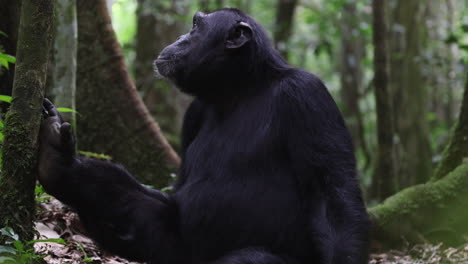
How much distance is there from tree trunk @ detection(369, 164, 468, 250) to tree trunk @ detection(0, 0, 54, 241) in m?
4.30

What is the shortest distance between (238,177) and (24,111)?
5.54 ft

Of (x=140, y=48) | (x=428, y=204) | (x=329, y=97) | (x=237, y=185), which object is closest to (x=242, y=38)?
(x=329, y=97)

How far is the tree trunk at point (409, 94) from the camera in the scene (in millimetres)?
13711

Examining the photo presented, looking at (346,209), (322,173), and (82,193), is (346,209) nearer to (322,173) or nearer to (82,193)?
(322,173)

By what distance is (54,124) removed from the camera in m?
4.18

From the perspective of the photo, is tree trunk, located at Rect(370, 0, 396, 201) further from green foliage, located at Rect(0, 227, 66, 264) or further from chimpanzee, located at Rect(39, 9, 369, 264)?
green foliage, located at Rect(0, 227, 66, 264)

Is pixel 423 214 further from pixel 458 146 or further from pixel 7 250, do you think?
pixel 7 250

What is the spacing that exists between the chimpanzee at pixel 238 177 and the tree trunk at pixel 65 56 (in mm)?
1583

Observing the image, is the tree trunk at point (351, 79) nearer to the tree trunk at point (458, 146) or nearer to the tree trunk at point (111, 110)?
the tree trunk at point (458, 146)

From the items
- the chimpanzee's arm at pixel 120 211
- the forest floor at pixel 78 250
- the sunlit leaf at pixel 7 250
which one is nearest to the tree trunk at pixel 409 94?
the forest floor at pixel 78 250

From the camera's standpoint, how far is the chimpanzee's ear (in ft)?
16.2

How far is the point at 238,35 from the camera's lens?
500 centimetres

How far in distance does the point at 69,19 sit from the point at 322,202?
3586mm

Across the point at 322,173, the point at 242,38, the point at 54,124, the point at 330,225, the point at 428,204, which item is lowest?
the point at 428,204
